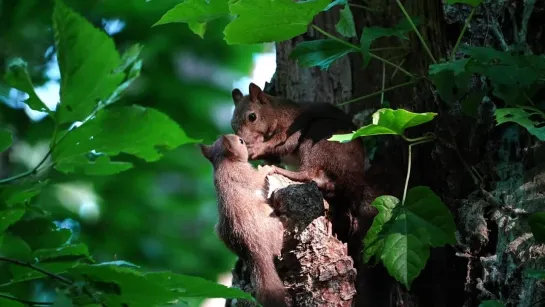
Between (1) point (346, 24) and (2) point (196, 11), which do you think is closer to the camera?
(2) point (196, 11)

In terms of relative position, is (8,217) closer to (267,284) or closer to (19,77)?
(19,77)

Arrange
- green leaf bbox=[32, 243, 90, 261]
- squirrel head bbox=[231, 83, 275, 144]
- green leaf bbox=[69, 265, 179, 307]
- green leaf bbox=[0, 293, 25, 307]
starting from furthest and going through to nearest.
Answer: squirrel head bbox=[231, 83, 275, 144] → green leaf bbox=[32, 243, 90, 261] → green leaf bbox=[0, 293, 25, 307] → green leaf bbox=[69, 265, 179, 307]

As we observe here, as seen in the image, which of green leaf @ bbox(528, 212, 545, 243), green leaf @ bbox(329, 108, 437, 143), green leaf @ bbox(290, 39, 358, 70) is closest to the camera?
green leaf @ bbox(528, 212, 545, 243)

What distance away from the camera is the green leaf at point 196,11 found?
2299 millimetres

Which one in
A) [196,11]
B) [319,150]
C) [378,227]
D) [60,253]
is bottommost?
[60,253]

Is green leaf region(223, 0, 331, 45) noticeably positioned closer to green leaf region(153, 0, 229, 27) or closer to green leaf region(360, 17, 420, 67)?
green leaf region(153, 0, 229, 27)

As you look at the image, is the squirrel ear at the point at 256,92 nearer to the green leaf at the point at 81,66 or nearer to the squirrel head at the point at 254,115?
the squirrel head at the point at 254,115

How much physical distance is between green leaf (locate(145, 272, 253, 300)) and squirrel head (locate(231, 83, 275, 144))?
7.22 ft

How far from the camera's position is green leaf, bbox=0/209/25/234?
134cm

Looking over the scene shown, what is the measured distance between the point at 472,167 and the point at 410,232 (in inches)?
19.0

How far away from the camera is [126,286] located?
1147 millimetres

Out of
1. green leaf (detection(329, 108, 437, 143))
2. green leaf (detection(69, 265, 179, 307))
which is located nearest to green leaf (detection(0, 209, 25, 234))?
green leaf (detection(69, 265, 179, 307))

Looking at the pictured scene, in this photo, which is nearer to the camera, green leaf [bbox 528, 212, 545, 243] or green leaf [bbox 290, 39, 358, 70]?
green leaf [bbox 528, 212, 545, 243]

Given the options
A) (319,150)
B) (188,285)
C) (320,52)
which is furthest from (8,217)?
(319,150)
